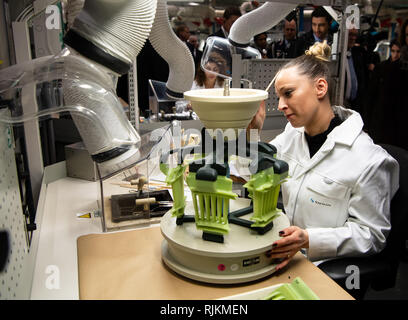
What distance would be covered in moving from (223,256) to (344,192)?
58 cm

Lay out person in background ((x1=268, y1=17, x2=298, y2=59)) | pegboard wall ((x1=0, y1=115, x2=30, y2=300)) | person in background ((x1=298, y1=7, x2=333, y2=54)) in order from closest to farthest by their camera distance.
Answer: pegboard wall ((x1=0, y1=115, x2=30, y2=300)), person in background ((x1=298, y1=7, x2=333, y2=54)), person in background ((x1=268, y1=17, x2=298, y2=59))

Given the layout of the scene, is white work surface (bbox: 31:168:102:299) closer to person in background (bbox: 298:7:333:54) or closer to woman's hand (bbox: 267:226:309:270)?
woman's hand (bbox: 267:226:309:270)

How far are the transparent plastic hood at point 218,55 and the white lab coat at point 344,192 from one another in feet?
2.15

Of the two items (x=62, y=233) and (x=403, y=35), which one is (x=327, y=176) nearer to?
(x=62, y=233)

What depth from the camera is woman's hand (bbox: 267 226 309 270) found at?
3.04ft

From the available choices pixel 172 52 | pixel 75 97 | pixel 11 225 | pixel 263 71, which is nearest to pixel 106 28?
pixel 75 97

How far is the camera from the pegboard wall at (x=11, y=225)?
2.14ft

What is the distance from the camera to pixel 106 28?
66 centimetres

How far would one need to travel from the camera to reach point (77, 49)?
2.20 ft

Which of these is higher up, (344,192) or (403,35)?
(403,35)

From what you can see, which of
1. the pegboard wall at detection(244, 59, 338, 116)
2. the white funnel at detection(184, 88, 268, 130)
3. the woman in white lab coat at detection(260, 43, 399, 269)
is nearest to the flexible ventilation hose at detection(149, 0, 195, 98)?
the white funnel at detection(184, 88, 268, 130)

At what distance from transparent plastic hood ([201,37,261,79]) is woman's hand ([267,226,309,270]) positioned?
108 centimetres

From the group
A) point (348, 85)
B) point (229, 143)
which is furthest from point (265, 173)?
point (348, 85)

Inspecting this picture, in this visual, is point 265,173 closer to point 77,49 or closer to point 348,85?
point 77,49
